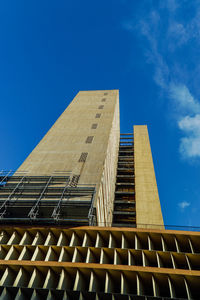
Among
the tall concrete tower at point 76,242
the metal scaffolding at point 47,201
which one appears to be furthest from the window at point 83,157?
the metal scaffolding at point 47,201

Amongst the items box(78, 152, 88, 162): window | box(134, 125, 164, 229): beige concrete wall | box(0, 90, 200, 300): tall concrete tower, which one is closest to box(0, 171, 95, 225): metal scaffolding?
box(0, 90, 200, 300): tall concrete tower

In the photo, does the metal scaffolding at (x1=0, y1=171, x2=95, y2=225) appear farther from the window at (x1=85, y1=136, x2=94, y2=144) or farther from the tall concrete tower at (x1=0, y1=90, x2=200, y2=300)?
the window at (x1=85, y1=136, x2=94, y2=144)

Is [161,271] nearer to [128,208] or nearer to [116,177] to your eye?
[128,208]

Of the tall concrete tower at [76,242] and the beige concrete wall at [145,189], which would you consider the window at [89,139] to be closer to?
the tall concrete tower at [76,242]

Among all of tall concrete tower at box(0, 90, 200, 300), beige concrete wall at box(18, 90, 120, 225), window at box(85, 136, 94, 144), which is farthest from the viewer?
window at box(85, 136, 94, 144)

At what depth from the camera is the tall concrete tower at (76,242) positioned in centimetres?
1594

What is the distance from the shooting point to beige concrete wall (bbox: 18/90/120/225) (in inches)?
1081

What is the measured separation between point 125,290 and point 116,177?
116ft

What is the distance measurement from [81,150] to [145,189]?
62.4 feet

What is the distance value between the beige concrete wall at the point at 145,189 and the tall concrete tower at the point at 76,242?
235 centimetres

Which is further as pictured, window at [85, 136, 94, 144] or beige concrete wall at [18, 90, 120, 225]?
window at [85, 136, 94, 144]

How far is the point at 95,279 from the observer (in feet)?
53.8

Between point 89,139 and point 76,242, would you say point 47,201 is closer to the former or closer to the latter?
point 76,242

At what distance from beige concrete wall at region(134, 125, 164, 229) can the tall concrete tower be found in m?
2.35
